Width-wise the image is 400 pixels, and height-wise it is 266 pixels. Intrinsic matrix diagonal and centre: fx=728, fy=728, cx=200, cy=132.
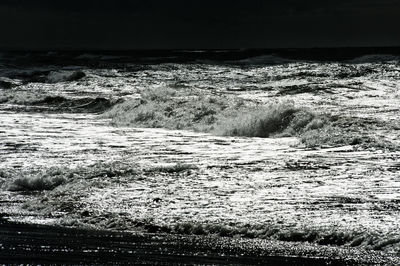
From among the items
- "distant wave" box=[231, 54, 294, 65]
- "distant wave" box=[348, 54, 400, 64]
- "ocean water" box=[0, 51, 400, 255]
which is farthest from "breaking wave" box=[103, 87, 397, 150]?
"distant wave" box=[231, 54, 294, 65]

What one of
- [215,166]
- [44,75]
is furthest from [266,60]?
[215,166]

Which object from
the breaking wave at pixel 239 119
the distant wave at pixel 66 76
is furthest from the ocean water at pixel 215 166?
the distant wave at pixel 66 76

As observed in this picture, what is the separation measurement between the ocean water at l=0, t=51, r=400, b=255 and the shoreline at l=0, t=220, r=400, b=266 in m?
0.34

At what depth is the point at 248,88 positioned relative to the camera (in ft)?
111

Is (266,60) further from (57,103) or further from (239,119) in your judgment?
(239,119)

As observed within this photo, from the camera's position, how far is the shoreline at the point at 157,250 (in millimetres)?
7168

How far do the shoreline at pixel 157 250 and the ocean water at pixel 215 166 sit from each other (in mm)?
342

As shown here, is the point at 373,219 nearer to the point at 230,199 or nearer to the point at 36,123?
the point at 230,199

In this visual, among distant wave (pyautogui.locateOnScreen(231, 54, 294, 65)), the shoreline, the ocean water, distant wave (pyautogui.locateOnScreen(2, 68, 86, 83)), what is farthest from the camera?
distant wave (pyautogui.locateOnScreen(231, 54, 294, 65))

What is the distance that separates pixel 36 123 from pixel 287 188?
45.2 ft

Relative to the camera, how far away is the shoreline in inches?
282

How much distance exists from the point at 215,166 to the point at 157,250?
5339 mm

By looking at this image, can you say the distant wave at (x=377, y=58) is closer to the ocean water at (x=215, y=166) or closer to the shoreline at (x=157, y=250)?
the ocean water at (x=215, y=166)

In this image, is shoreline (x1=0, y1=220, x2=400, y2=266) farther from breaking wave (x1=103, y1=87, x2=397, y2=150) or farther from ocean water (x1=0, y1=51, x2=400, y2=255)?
breaking wave (x1=103, y1=87, x2=397, y2=150)
